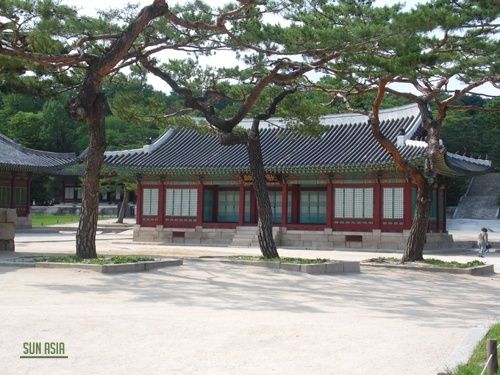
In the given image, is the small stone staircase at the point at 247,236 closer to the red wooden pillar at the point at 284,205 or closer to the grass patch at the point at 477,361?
the red wooden pillar at the point at 284,205

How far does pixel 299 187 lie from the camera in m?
32.8

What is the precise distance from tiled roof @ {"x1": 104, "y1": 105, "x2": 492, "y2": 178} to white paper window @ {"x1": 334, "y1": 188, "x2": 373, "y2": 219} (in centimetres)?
169

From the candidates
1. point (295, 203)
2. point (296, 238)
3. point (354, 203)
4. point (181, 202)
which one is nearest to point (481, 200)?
point (295, 203)

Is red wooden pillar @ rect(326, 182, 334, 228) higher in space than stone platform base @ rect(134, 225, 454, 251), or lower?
higher

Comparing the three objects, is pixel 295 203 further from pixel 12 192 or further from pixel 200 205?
pixel 12 192

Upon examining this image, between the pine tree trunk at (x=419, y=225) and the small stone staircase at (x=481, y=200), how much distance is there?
1462 inches

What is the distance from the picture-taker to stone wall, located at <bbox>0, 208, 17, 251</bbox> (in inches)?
826

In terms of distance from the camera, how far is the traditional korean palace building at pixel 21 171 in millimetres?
42031

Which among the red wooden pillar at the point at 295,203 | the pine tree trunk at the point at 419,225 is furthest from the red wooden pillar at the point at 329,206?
the pine tree trunk at the point at 419,225

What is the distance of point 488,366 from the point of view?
530 centimetres

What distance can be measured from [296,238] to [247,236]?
8.03 ft

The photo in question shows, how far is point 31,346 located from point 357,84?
1372 centimetres

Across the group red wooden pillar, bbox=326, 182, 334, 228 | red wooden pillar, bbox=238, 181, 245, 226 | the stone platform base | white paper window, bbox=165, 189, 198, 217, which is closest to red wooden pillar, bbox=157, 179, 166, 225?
white paper window, bbox=165, 189, 198, 217

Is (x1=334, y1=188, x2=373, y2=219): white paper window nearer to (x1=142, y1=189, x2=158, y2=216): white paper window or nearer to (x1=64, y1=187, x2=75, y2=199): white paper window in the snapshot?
(x1=142, y1=189, x2=158, y2=216): white paper window
